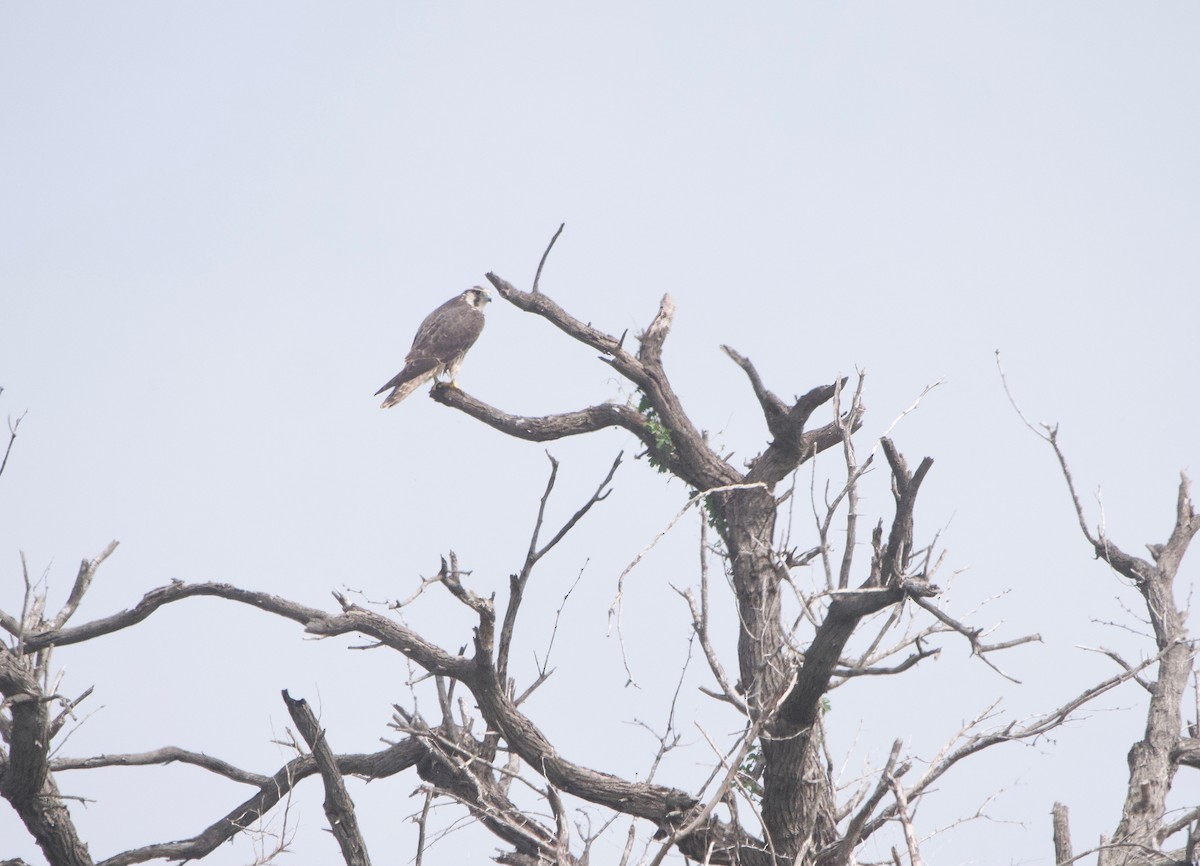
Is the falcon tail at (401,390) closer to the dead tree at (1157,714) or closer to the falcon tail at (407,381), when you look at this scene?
the falcon tail at (407,381)

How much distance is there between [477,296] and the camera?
11.5 metres

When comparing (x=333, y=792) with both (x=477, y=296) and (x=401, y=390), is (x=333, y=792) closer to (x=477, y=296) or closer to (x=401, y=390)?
(x=401, y=390)

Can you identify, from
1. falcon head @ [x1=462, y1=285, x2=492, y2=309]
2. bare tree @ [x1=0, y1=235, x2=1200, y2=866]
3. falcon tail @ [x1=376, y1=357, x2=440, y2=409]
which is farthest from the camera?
falcon head @ [x1=462, y1=285, x2=492, y2=309]

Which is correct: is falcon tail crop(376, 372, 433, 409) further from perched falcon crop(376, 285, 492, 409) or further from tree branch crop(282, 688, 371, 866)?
tree branch crop(282, 688, 371, 866)

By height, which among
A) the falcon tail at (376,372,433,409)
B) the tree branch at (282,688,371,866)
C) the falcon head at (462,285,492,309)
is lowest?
the tree branch at (282,688,371,866)

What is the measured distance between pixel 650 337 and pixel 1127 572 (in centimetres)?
343

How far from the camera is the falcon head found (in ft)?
37.1

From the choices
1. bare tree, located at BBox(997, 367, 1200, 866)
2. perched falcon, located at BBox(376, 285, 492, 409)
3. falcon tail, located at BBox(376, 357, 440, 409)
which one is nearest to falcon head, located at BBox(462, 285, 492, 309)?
perched falcon, located at BBox(376, 285, 492, 409)

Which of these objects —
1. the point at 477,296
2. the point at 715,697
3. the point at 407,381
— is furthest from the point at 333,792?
the point at 477,296

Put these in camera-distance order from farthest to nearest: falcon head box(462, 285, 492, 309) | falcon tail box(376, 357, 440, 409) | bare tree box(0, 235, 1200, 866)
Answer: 1. falcon head box(462, 285, 492, 309)
2. falcon tail box(376, 357, 440, 409)
3. bare tree box(0, 235, 1200, 866)

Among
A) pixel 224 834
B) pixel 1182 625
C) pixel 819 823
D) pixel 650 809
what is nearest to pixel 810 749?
pixel 819 823

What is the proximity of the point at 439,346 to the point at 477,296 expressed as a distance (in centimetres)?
177

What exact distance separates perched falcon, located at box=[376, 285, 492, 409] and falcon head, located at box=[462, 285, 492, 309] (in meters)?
0.09

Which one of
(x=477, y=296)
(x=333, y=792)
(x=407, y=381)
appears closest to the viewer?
(x=333, y=792)
